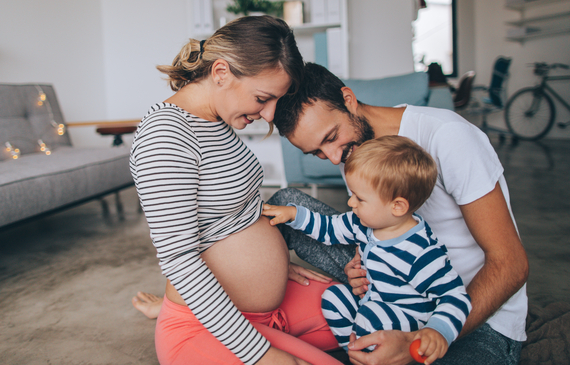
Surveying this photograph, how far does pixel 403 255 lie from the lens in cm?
82

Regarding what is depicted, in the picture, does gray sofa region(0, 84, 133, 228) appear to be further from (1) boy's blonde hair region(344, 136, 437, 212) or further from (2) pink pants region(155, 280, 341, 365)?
(1) boy's blonde hair region(344, 136, 437, 212)

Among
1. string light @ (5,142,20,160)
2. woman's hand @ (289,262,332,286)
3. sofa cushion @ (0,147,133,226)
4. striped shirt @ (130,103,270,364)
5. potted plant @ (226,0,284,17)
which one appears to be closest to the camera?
striped shirt @ (130,103,270,364)

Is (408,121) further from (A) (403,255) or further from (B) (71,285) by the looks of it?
(B) (71,285)

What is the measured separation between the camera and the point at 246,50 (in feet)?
2.49

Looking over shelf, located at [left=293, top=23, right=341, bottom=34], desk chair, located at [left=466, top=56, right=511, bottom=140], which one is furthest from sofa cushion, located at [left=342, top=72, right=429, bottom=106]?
desk chair, located at [left=466, top=56, right=511, bottom=140]

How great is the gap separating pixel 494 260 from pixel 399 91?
→ 5.17 ft

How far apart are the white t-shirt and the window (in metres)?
6.65

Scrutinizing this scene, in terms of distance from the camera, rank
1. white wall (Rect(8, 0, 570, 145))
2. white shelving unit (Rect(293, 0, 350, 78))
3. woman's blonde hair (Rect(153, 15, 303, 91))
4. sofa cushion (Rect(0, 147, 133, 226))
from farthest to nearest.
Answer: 1. white wall (Rect(8, 0, 570, 145))
2. white shelving unit (Rect(293, 0, 350, 78))
3. sofa cushion (Rect(0, 147, 133, 226))
4. woman's blonde hair (Rect(153, 15, 303, 91))

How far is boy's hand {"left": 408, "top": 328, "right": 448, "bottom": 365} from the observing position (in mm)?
680

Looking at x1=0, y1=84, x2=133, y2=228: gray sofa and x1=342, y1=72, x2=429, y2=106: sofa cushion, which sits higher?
x1=342, y1=72, x2=429, y2=106: sofa cushion

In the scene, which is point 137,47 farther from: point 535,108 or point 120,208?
point 535,108

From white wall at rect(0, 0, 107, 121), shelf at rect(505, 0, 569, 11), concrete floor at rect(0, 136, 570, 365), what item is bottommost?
concrete floor at rect(0, 136, 570, 365)

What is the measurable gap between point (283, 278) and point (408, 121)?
512 millimetres

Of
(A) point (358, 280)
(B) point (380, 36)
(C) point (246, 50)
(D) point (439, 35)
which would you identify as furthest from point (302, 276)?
(D) point (439, 35)
